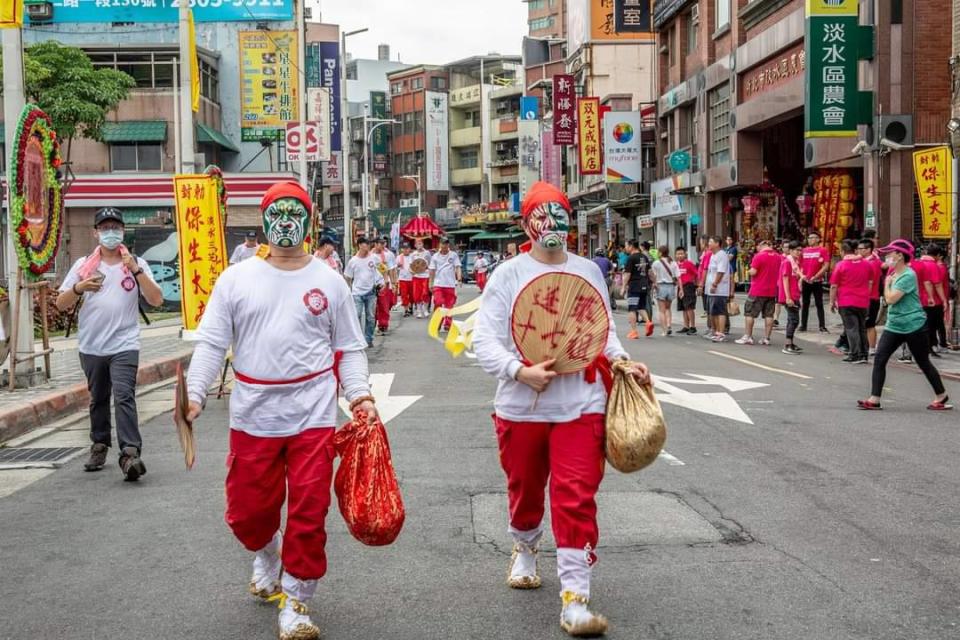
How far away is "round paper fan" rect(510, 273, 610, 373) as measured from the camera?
190 inches

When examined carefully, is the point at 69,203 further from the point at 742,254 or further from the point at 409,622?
the point at 409,622

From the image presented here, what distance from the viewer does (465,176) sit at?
8744cm

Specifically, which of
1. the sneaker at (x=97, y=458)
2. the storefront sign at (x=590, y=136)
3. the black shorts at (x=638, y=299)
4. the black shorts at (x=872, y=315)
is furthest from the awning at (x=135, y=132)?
the sneaker at (x=97, y=458)

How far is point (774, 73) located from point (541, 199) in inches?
1132

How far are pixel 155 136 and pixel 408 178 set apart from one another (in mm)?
46213

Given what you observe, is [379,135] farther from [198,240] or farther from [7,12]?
[7,12]

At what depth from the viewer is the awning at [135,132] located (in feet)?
142

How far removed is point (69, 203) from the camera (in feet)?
134

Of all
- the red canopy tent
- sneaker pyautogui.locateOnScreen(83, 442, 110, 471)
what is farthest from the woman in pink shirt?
the red canopy tent

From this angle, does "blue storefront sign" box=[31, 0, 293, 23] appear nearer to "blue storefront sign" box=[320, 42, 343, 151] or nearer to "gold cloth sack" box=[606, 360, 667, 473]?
"blue storefront sign" box=[320, 42, 343, 151]

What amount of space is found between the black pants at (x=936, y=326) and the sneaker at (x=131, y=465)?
11.4 m

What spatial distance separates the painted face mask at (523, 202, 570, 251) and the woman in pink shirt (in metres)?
13.9

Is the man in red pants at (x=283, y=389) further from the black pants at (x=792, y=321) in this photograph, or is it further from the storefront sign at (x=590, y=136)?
the storefront sign at (x=590, y=136)

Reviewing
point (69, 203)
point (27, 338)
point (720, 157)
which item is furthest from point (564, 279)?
point (69, 203)
